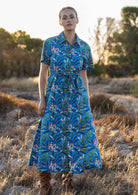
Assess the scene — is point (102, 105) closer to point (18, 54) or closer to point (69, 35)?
point (69, 35)

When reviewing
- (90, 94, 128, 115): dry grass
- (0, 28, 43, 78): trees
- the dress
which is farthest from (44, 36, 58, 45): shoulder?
(0, 28, 43, 78): trees

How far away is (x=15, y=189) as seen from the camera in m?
2.57

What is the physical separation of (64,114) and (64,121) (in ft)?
0.21

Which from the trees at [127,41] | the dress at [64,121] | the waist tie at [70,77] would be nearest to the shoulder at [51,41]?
the dress at [64,121]

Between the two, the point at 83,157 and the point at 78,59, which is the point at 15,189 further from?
the point at 78,59

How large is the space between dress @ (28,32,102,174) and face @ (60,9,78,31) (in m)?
0.10

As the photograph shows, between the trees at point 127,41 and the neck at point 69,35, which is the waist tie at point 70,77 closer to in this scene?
the neck at point 69,35

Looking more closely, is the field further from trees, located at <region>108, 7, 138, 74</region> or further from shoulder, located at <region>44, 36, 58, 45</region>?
trees, located at <region>108, 7, 138, 74</region>

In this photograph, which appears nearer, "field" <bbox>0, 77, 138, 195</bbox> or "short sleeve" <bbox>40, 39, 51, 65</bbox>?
"short sleeve" <bbox>40, 39, 51, 65</bbox>

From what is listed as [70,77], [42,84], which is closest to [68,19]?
[70,77]

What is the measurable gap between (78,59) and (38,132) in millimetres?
788

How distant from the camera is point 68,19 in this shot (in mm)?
2371

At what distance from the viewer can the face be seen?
7.78ft

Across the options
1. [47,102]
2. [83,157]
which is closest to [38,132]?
[47,102]
